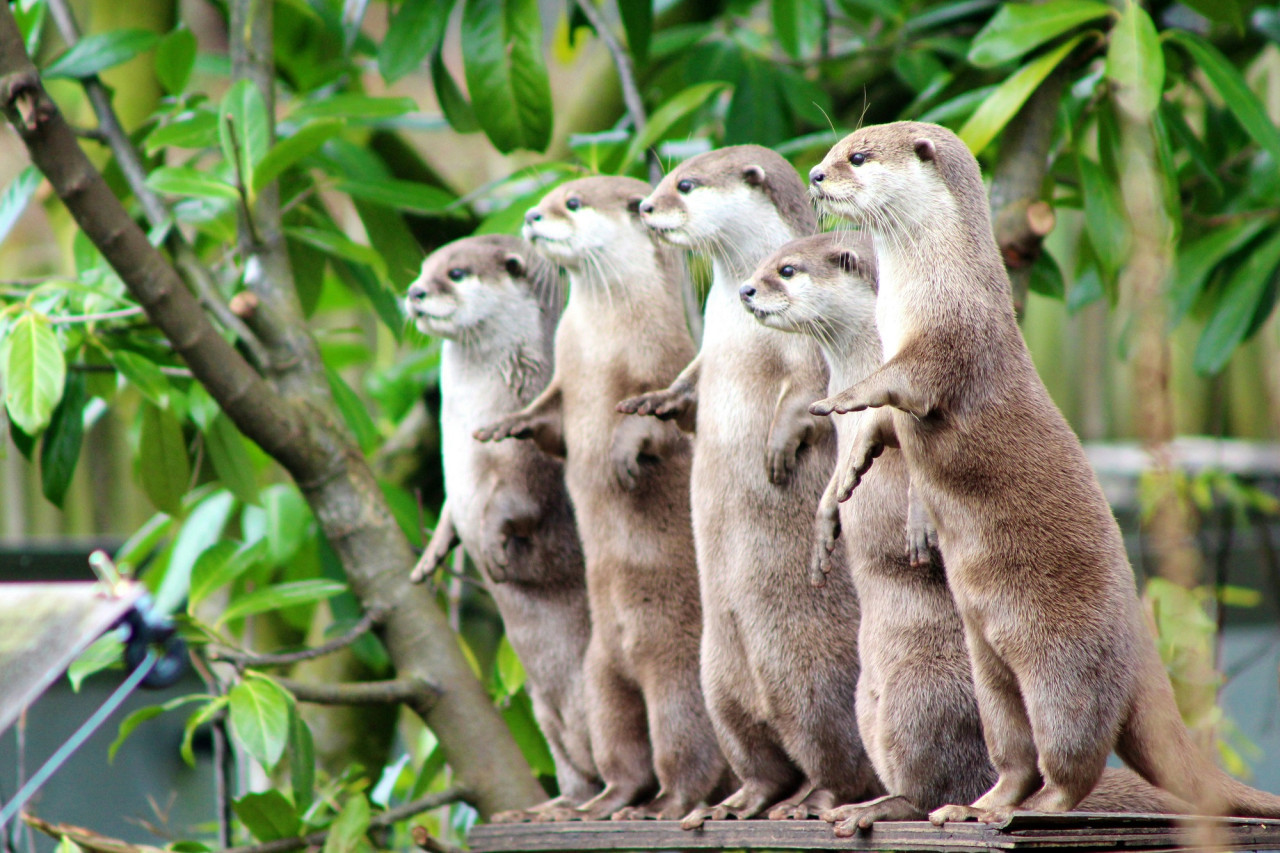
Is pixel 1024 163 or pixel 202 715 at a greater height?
pixel 1024 163

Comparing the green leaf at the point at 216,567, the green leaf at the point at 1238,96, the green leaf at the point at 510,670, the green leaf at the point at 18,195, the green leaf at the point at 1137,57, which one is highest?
the green leaf at the point at 18,195

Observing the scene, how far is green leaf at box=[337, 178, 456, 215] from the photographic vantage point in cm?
283

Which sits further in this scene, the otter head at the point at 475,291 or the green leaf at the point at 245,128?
the green leaf at the point at 245,128

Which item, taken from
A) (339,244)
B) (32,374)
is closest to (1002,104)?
(339,244)

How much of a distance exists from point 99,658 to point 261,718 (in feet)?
1.39

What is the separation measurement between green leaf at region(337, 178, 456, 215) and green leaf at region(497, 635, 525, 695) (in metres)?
1.02

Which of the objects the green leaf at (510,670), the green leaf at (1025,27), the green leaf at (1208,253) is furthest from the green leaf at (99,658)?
the green leaf at (1208,253)

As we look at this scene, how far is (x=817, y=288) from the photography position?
1646 millimetres

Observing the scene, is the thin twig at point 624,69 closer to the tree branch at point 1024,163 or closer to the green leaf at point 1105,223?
the tree branch at point 1024,163

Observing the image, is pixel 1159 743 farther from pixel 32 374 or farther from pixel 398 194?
pixel 398 194

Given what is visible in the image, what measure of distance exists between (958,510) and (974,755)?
374 mm

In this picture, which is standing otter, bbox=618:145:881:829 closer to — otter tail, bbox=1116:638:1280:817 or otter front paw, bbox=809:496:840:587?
otter front paw, bbox=809:496:840:587

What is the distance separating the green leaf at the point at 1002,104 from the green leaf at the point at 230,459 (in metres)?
1.70

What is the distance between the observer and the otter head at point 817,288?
164cm
